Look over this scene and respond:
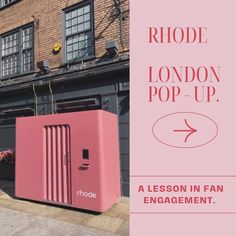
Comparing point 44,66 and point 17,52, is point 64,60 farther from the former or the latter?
point 17,52

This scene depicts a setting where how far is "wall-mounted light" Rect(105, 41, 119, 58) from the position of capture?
7.08 m

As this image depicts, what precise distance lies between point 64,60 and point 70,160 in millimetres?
3758

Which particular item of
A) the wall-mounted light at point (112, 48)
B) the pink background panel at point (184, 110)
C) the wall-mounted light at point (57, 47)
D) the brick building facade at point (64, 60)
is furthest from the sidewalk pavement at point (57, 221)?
the wall-mounted light at point (57, 47)

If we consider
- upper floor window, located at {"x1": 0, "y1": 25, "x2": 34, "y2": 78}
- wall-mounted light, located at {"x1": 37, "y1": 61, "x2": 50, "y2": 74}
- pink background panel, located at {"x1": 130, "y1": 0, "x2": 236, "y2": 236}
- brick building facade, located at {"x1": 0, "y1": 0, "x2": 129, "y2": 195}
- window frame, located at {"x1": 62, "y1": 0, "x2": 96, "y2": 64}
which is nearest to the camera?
pink background panel, located at {"x1": 130, "y1": 0, "x2": 236, "y2": 236}

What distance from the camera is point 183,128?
4.68 ft

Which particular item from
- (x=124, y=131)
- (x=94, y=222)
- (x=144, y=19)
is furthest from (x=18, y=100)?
(x=144, y=19)

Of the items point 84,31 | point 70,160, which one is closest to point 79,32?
point 84,31

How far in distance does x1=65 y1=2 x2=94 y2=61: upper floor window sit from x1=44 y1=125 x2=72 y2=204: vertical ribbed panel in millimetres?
2907

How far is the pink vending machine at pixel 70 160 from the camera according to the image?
Answer: 5754mm

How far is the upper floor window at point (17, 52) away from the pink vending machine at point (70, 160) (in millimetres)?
3474

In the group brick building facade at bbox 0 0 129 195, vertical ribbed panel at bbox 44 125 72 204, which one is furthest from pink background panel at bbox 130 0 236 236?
brick building facade at bbox 0 0 129 195

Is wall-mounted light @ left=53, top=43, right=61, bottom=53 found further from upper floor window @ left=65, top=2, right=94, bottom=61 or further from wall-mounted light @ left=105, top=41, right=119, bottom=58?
wall-mounted light @ left=105, top=41, right=119, bottom=58

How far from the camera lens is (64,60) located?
8.48 metres

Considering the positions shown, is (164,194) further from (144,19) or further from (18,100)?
(18,100)
